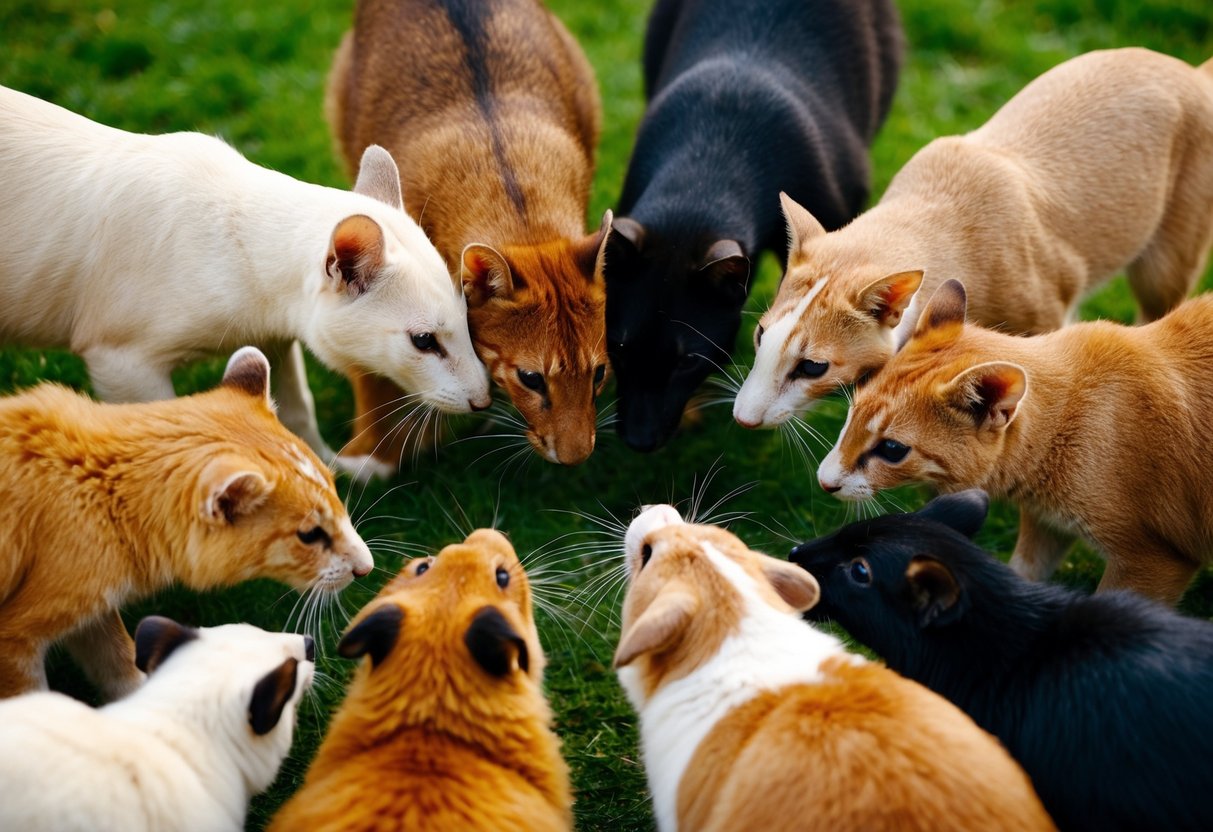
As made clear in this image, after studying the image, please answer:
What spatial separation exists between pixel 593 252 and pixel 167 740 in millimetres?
2702

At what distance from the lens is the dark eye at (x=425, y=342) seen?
4812 mm

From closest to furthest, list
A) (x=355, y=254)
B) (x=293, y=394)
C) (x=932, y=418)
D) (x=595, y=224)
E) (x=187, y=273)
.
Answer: (x=932, y=418)
(x=355, y=254)
(x=187, y=273)
(x=293, y=394)
(x=595, y=224)

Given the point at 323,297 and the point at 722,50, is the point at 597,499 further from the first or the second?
the point at 722,50

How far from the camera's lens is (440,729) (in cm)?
343

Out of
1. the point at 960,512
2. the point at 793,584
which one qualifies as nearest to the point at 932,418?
the point at 960,512

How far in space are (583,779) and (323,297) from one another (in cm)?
233

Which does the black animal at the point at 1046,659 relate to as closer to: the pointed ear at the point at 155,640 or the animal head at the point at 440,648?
the animal head at the point at 440,648

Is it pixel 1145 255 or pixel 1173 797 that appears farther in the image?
pixel 1145 255

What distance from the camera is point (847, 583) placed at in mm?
4059

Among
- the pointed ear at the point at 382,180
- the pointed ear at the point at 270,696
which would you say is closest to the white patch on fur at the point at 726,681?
the pointed ear at the point at 270,696

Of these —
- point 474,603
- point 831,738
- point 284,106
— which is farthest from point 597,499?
point 284,106

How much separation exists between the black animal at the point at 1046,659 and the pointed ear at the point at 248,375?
2234mm

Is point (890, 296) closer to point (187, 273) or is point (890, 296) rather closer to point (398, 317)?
point (398, 317)

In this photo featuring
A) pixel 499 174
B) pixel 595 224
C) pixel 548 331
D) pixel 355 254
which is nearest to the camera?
pixel 355 254
